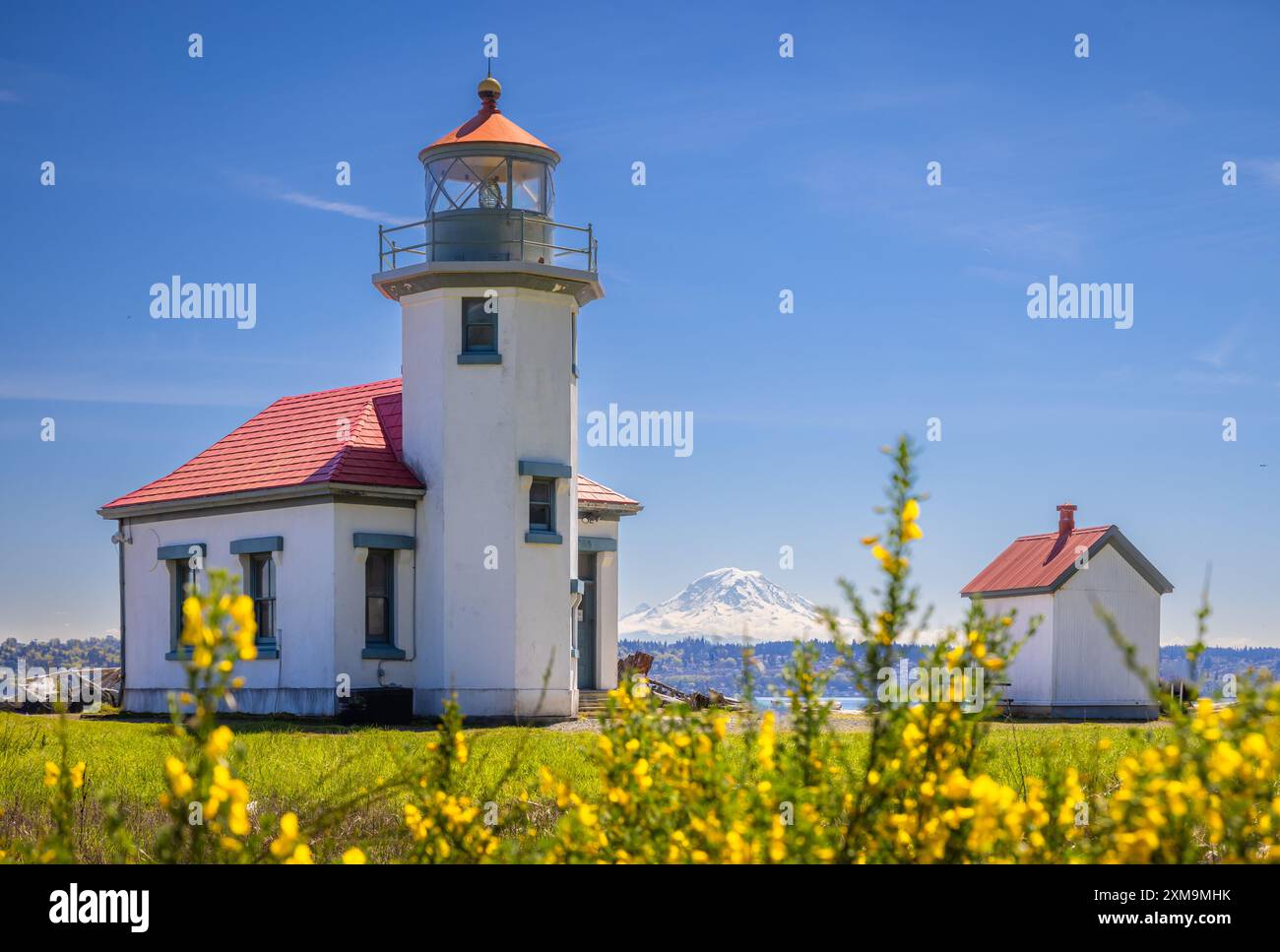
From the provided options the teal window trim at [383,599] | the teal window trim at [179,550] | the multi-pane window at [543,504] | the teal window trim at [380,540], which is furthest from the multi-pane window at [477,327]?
the teal window trim at [179,550]

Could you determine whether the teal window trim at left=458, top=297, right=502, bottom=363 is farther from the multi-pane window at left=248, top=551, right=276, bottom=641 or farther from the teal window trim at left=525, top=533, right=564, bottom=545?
the multi-pane window at left=248, top=551, right=276, bottom=641

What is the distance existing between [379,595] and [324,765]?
463 inches

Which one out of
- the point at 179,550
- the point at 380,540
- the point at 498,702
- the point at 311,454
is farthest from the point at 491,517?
the point at 179,550

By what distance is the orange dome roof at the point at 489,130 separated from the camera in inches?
1035

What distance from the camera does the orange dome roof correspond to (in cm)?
2628

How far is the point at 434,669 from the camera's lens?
25.8 metres

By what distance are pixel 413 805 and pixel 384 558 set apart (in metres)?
20.4

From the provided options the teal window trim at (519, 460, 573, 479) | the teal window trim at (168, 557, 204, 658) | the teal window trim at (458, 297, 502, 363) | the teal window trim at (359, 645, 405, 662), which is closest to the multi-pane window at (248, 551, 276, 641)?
the teal window trim at (168, 557, 204, 658)

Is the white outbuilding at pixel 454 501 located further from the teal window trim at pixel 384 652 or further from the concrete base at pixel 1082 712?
the concrete base at pixel 1082 712

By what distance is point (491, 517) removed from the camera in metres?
25.7

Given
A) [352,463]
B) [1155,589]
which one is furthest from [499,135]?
[1155,589]

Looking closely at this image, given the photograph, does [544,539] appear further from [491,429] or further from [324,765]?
[324,765]

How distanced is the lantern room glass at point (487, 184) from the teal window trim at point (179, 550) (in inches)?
309

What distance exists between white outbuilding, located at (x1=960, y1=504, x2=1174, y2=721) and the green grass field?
376 inches
